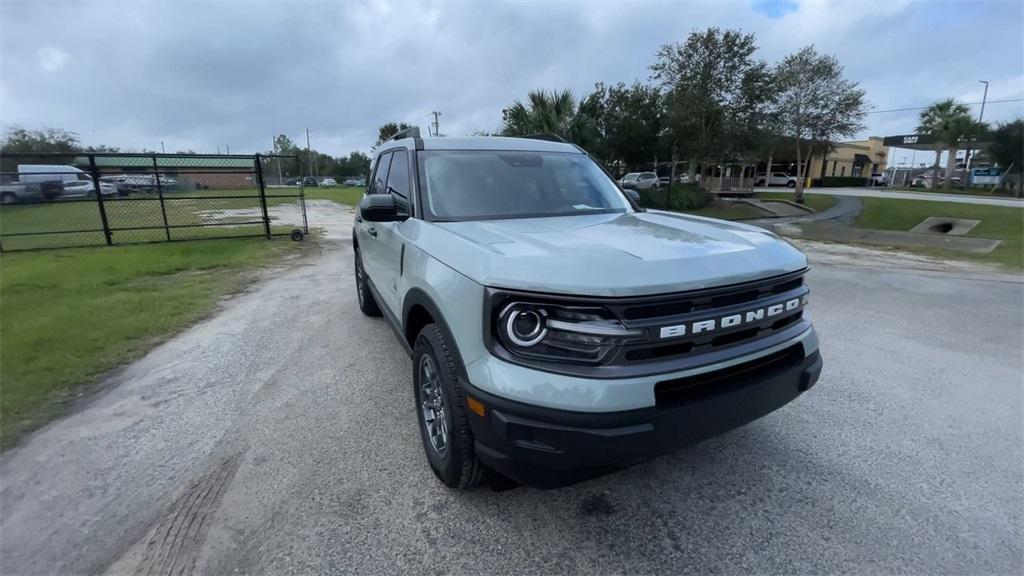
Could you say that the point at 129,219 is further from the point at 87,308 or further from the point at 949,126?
the point at 949,126

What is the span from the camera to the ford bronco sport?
1.79 metres

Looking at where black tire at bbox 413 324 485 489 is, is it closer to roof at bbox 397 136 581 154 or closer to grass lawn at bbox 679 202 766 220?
roof at bbox 397 136 581 154

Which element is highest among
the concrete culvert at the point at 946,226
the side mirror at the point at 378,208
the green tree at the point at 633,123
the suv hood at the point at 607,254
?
the green tree at the point at 633,123

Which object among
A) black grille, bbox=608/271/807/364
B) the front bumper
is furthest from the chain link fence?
black grille, bbox=608/271/807/364

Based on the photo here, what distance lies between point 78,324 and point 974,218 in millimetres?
24960

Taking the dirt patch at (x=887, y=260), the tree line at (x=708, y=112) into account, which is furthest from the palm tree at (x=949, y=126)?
the dirt patch at (x=887, y=260)

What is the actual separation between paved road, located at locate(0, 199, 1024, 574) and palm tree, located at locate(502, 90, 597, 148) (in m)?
14.0

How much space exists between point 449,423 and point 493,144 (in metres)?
2.30

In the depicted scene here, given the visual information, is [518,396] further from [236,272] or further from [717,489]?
[236,272]

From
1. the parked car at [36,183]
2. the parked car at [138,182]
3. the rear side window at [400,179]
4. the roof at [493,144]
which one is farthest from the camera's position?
the parked car at [138,182]

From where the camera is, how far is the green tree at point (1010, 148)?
37.3m

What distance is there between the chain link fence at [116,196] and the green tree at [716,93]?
16.2 m

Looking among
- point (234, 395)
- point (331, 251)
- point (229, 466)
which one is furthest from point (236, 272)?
point (229, 466)

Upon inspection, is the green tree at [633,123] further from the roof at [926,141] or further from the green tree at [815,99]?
the roof at [926,141]
